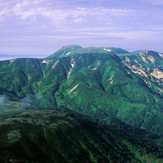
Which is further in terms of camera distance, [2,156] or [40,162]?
[40,162]

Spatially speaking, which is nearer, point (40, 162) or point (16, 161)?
→ point (16, 161)

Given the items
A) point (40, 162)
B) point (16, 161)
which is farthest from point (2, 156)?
point (40, 162)

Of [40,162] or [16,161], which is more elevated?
[16,161]

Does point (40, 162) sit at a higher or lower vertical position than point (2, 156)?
lower

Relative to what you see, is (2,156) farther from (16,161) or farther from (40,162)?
(40,162)
